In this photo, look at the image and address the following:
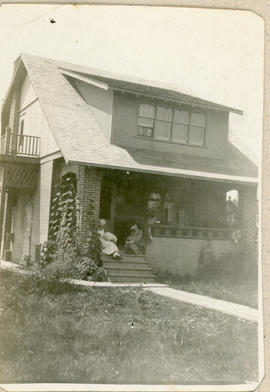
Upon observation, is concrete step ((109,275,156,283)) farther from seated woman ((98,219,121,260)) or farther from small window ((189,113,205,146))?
small window ((189,113,205,146))

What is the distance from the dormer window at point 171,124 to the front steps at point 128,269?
13.8ft

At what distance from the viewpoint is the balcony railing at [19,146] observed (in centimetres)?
1309

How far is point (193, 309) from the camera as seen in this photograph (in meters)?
7.84

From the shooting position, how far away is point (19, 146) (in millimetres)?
13547

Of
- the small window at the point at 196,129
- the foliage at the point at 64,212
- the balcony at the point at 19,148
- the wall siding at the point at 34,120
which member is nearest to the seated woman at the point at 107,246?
the foliage at the point at 64,212

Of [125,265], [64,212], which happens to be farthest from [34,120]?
[125,265]

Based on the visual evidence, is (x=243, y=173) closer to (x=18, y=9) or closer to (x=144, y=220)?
(x=144, y=220)

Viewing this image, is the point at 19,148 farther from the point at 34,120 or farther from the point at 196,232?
the point at 196,232

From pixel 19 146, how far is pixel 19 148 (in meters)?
0.15

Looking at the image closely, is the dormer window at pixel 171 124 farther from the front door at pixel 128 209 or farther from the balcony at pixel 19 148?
the balcony at pixel 19 148

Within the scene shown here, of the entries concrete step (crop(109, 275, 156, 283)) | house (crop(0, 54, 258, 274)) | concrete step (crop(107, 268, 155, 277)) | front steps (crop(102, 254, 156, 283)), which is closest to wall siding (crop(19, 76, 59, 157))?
house (crop(0, 54, 258, 274))

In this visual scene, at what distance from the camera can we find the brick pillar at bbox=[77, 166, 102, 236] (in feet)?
36.7

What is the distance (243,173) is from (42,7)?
729 centimetres

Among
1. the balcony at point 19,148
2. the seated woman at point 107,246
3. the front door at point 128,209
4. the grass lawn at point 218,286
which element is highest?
the balcony at point 19,148
